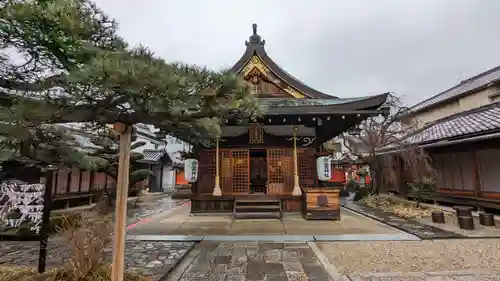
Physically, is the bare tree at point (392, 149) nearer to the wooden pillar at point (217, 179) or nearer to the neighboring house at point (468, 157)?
the neighboring house at point (468, 157)

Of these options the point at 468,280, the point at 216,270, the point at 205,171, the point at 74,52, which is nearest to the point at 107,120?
the point at 74,52

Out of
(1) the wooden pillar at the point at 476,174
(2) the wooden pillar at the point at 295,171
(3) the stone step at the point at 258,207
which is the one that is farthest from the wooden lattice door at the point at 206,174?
(1) the wooden pillar at the point at 476,174

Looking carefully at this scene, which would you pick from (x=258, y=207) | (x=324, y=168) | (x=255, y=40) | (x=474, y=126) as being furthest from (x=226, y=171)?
(x=474, y=126)

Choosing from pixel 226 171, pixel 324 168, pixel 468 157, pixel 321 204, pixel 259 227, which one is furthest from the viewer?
pixel 468 157

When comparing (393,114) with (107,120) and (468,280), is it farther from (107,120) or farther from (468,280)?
(107,120)

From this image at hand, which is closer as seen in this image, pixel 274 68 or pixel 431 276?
pixel 431 276

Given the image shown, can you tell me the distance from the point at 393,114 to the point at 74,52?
1525cm

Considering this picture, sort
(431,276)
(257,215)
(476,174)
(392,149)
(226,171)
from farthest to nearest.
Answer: (392,149) < (226,171) < (476,174) < (257,215) < (431,276)

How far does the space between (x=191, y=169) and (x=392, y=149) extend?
10153 millimetres

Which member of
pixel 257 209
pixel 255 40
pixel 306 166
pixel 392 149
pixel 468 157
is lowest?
pixel 257 209

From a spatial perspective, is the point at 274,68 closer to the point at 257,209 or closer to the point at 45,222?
the point at 257,209

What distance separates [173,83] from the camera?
2182 mm

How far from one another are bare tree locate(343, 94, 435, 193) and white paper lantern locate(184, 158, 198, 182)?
710 centimetres

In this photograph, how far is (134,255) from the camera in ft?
16.5
